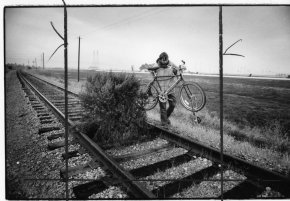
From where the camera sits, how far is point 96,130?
15.8 ft

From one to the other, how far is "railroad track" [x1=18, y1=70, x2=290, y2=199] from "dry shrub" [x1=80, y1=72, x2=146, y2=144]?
0.46 m

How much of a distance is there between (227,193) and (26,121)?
230 inches

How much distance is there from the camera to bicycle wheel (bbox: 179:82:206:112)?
4.48m

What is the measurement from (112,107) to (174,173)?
6.67 ft

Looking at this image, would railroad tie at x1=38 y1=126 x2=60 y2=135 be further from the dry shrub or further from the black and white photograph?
the dry shrub

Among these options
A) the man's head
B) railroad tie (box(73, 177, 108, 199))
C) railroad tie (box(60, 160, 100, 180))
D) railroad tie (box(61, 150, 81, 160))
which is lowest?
railroad tie (box(73, 177, 108, 199))

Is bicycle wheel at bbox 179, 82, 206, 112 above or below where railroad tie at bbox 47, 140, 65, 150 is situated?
above

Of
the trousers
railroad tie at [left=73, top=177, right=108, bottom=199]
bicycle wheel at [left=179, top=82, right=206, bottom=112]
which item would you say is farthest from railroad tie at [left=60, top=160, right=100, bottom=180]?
the trousers

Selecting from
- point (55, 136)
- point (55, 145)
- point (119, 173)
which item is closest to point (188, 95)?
point (119, 173)

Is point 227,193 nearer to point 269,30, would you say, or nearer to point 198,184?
point 198,184

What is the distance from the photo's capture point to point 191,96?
468 centimetres

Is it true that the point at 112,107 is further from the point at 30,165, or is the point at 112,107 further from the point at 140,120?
the point at 30,165

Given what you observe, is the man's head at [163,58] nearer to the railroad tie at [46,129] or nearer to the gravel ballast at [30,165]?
the gravel ballast at [30,165]

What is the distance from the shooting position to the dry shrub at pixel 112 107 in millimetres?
4430
